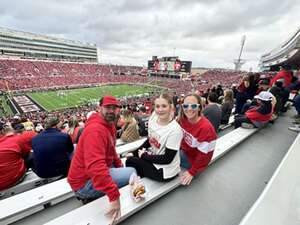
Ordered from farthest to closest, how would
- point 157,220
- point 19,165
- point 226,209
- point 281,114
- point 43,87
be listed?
point 43,87, point 281,114, point 19,165, point 226,209, point 157,220

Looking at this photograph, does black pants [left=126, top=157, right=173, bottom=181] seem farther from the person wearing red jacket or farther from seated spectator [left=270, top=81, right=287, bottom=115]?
the person wearing red jacket

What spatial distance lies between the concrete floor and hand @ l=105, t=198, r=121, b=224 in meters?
0.17

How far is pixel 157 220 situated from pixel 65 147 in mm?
1734

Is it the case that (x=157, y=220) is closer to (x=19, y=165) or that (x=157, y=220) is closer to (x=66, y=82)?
(x=19, y=165)

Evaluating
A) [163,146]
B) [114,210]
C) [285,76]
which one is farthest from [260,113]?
[285,76]

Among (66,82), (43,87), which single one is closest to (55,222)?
(43,87)

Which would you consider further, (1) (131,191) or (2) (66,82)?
(2) (66,82)

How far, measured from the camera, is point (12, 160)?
2355 millimetres

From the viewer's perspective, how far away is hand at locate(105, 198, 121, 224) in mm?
1382

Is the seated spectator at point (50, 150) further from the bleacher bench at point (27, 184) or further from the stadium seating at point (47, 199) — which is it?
the stadium seating at point (47, 199)

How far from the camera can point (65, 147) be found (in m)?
2.53

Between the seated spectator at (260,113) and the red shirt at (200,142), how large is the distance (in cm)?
232

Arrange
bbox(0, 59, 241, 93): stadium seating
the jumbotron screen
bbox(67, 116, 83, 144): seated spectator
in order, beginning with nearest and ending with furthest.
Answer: bbox(67, 116, 83, 144): seated spectator < bbox(0, 59, 241, 93): stadium seating < the jumbotron screen

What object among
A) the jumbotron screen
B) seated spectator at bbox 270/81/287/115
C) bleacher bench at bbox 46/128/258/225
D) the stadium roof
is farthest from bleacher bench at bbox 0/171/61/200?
the stadium roof
